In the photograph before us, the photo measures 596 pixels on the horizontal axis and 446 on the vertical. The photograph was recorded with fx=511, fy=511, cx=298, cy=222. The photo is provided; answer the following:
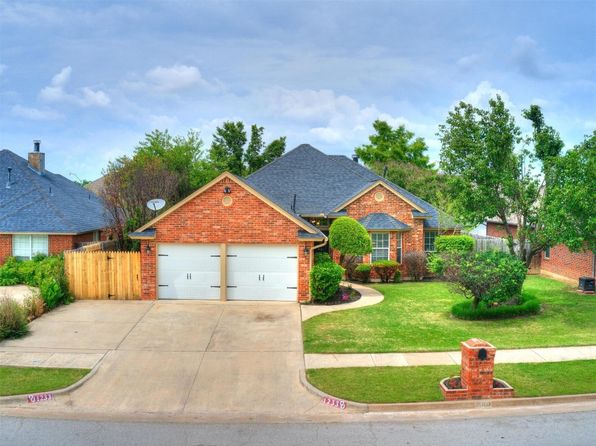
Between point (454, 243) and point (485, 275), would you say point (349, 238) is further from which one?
point (485, 275)

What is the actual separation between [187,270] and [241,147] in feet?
103

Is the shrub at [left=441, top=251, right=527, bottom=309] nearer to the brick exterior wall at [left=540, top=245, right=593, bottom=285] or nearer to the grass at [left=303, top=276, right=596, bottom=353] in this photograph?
the grass at [left=303, top=276, right=596, bottom=353]

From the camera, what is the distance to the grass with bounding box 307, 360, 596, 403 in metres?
10.0

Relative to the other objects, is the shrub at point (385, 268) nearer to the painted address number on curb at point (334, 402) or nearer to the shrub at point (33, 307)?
the shrub at point (33, 307)

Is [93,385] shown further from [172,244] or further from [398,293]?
[398,293]

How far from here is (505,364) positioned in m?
11.8

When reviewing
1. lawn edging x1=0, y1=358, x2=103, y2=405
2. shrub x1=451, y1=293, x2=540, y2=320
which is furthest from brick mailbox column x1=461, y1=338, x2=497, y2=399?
lawn edging x1=0, y1=358, x2=103, y2=405

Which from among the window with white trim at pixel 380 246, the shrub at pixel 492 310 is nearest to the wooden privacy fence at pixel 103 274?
the shrub at pixel 492 310

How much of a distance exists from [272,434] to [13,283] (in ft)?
54.1

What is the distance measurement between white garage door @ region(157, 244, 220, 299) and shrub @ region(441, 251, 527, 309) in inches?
320

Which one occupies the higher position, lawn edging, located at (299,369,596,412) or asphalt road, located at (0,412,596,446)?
lawn edging, located at (299,369,596,412)

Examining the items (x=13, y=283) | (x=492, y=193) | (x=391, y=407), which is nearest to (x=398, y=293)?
(x=492, y=193)

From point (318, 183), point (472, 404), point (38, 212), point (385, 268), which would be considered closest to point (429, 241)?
point (385, 268)

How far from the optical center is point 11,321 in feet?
45.2
